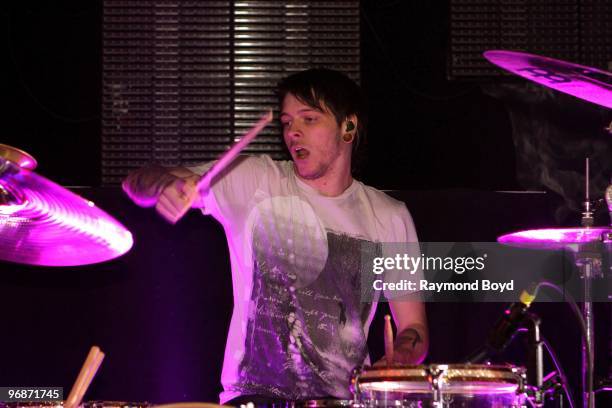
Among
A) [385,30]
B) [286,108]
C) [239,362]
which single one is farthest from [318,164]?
[385,30]

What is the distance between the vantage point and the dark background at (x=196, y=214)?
11.4ft

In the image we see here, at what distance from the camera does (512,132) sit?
12.6 feet

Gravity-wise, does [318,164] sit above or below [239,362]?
above

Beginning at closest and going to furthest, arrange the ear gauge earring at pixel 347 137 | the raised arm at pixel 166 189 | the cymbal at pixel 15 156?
the cymbal at pixel 15 156
the raised arm at pixel 166 189
the ear gauge earring at pixel 347 137

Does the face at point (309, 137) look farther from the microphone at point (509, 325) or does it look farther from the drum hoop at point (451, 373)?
the microphone at point (509, 325)

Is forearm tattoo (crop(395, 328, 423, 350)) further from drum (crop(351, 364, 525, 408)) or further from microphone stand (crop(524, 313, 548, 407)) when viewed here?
microphone stand (crop(524, 313, 548, 407))

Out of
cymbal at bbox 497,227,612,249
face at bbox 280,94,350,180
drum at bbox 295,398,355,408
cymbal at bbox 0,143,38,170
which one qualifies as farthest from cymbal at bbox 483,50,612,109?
cymbal at bbox 0,143,38,170

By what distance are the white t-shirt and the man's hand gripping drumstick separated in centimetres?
26

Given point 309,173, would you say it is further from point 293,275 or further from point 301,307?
point 301,307

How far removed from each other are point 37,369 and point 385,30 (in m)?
1.98

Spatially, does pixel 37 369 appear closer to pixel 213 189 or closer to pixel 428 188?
pixel 213 189

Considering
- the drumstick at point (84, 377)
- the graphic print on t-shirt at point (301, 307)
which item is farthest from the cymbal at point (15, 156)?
the graphic print on t-shirt at point (301, 307)

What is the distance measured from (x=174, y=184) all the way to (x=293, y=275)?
2.21 feet

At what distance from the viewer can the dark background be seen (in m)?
3.48
